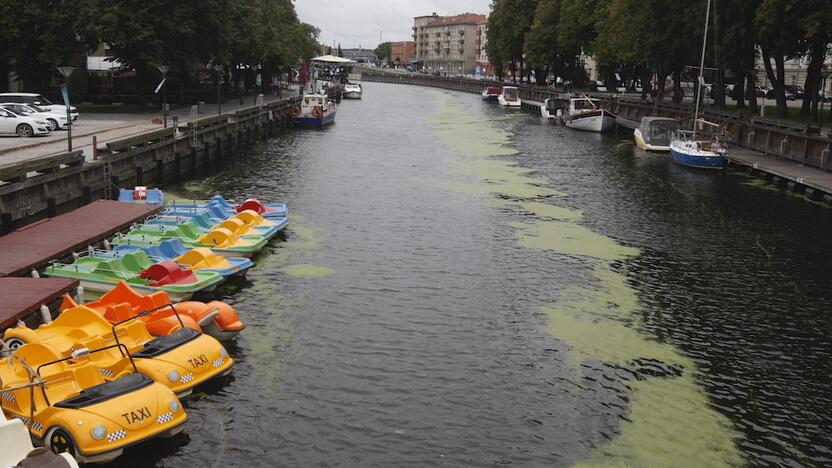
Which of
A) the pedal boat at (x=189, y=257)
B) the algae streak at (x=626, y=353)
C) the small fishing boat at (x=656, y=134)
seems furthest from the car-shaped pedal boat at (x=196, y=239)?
the small fishing boat at (x=656, y=134)

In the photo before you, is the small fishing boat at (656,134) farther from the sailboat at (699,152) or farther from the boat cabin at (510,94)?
the boat cabin at (510,94)

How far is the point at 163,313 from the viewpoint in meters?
19.1

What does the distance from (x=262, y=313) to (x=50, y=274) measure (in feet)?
19.1

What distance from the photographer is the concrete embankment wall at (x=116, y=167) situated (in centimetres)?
2834

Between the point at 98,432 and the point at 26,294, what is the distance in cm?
747

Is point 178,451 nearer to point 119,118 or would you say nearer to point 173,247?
point 173,247

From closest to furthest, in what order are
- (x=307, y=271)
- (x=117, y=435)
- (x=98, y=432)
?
(x=98, y=432) → (x=117, y=435) → (x=307, y=271)

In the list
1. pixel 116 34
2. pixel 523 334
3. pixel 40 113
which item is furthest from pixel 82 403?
pixel 116 34

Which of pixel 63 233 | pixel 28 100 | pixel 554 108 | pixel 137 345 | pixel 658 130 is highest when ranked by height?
pixel 28 100

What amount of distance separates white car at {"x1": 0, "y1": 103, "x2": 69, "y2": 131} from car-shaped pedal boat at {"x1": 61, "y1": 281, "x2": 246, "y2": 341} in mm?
33768

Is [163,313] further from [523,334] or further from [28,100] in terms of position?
[28,100]

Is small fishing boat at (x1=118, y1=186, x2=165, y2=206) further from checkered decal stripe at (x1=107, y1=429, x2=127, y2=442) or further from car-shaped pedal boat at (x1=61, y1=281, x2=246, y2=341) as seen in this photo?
checkered decal stripe at (x1=107, y1=429, x2=127, y2=442)

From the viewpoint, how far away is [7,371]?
15648 millimetres

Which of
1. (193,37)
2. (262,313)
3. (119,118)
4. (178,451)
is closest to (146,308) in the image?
(262,313)
